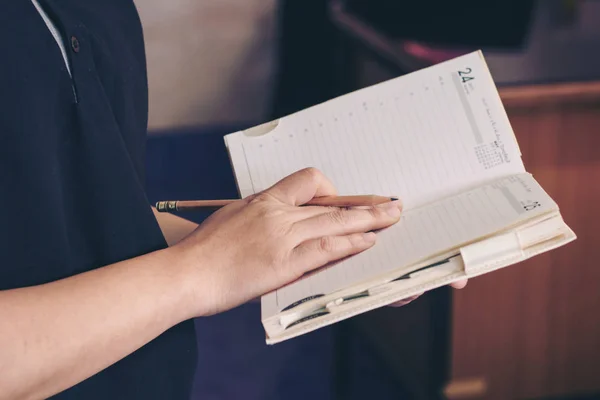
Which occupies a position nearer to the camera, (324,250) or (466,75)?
(324,250)

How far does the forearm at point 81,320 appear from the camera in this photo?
19.7 inches

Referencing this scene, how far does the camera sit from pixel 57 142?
23.9 inches

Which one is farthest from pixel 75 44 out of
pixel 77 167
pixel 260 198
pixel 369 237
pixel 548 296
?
pixel 548 296

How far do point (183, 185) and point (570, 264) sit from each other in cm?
191

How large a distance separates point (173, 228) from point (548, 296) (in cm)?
99

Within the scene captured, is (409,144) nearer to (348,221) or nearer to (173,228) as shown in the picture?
(348,221)

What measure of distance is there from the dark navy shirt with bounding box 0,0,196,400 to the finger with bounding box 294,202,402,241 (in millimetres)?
147

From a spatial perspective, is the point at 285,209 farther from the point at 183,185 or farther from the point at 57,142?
the point at 183,185

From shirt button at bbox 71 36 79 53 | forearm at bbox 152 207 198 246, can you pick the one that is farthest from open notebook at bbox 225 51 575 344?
shirt button at bbox 71 36 79 53

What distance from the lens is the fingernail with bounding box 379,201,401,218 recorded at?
0.71 m

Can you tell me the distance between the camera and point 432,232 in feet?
2.25

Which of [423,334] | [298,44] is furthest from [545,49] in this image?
[298,44]

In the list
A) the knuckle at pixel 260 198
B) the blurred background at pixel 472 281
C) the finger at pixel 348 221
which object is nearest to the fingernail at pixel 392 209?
the finger at pixel 348 221

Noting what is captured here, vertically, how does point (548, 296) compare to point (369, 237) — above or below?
below
